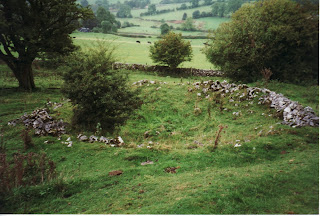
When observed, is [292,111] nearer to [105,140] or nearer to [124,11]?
[105,140]

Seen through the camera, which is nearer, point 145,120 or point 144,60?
point 145,120

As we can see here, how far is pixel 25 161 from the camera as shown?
593 cm

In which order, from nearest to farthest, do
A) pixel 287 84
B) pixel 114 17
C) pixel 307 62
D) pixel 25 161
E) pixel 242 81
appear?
pixel 25 161, pixel 307 62, pixel 287 84, pixel 242 81, pixel 114 17

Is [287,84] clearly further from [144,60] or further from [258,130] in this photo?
[144,60]

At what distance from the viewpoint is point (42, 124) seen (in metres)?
7.67

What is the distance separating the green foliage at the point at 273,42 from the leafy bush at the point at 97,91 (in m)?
6.48

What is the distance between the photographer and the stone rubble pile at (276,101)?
19.0 ft

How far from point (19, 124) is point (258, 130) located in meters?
8.75

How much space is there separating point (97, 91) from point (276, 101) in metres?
6.83

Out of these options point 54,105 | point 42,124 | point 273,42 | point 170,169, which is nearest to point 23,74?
point 54,105

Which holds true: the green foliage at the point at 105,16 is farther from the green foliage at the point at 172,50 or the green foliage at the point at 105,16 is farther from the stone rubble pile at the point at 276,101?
the stone rubble pile at the point at 276,101

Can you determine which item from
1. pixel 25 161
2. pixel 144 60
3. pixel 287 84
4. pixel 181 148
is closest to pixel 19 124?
pixel 25 161

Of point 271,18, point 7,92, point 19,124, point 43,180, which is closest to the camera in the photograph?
point 43,180

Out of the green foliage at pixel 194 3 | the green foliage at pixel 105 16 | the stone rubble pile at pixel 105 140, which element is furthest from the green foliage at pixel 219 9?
the stone rubble pile at pixel 105 140
